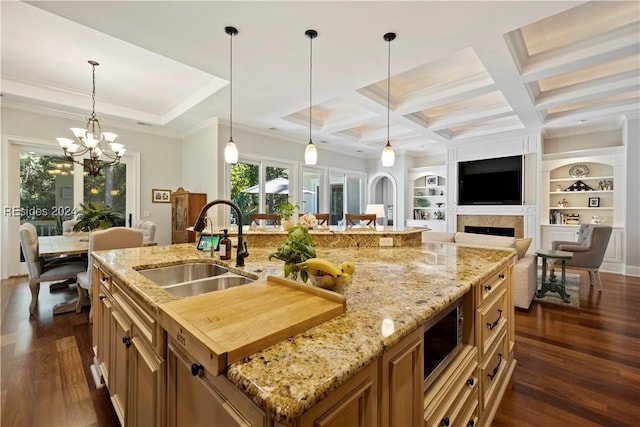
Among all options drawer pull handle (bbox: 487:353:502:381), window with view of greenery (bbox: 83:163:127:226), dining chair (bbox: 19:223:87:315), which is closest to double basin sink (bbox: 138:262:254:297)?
drawer pull handle (bbox: 487:353:502:381)

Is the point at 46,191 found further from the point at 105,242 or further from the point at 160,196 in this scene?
the point at 105,242

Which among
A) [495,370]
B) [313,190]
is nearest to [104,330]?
[495,370]

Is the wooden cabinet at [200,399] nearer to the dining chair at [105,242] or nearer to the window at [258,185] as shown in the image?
the dining chair at [105,242]

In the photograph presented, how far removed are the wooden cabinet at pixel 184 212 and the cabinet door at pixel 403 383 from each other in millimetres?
4590

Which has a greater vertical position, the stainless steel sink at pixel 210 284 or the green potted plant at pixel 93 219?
the green potted plant at pixel 93 219

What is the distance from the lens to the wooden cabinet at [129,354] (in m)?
1.07

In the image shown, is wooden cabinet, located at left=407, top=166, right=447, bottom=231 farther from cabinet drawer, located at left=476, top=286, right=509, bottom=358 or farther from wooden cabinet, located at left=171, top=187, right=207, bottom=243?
cabinet drawer, located at left=476, top=286, right=509, bottom=358

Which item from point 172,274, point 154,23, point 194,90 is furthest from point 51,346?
point 194,90

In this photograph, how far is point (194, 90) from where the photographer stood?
4.22 m

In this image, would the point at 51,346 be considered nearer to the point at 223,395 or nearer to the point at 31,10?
the point at 223,395

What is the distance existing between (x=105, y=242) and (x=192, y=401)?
2572mm

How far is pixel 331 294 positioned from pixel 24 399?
2.27 meters

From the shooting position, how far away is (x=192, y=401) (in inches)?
34.5

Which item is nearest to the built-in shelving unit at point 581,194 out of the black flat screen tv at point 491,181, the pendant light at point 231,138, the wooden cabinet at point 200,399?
the black flat screen tv at point 491,181
